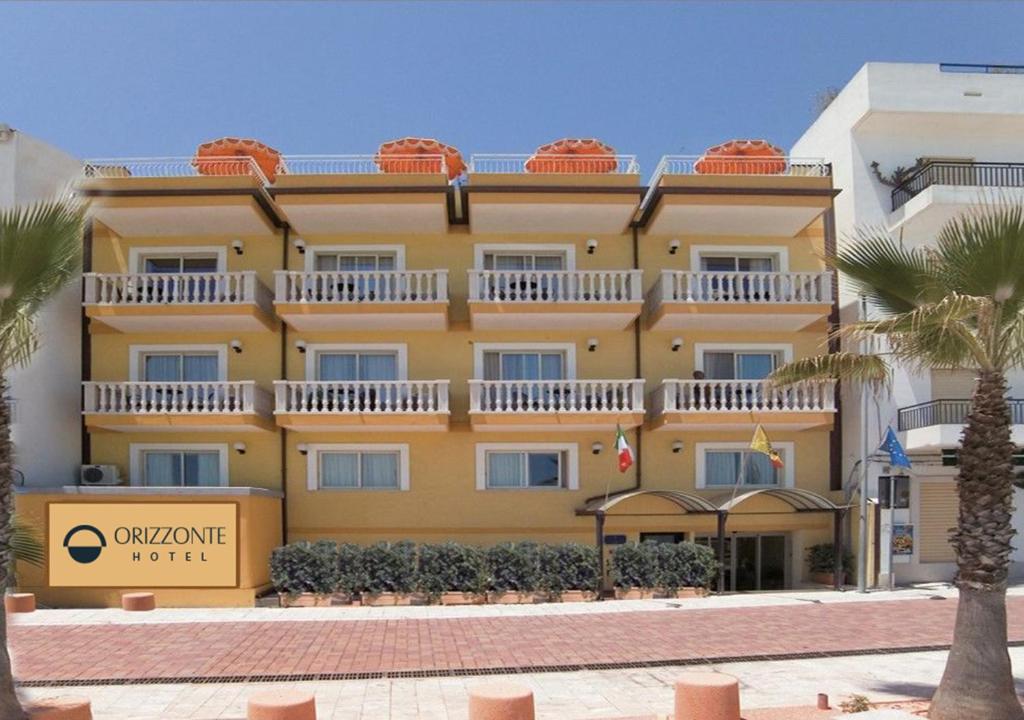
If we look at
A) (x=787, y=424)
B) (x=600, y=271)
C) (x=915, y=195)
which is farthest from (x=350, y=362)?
(x=915, y=195)

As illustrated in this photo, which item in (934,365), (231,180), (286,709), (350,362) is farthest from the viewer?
(350,362)

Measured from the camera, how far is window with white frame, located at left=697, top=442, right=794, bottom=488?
2209cm

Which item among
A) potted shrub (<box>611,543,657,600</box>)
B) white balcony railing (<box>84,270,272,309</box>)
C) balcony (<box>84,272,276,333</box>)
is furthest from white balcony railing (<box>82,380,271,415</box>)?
potted shrub (<box>611,543,657,600</box>)

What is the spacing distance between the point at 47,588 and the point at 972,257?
58.0 feet

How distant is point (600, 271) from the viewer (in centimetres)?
2125

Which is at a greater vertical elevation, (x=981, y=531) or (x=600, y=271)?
(x=600, y=271)

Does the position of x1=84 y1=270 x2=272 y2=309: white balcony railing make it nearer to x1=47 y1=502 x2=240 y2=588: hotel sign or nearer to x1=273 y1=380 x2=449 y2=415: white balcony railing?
x1=273 y1=380 x2=449 y2=415: white balcony railing

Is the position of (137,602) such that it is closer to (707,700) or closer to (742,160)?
(707,700)

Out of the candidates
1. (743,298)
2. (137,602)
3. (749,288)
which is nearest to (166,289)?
(137,602)

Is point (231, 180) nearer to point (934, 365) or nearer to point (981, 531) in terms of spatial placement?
point (934, 365)

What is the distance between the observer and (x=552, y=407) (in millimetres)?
20844

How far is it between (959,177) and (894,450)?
7.23 m

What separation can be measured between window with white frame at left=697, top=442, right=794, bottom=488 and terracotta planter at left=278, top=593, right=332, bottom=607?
9.41m

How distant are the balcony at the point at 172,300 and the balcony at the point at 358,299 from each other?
77 centimetres
